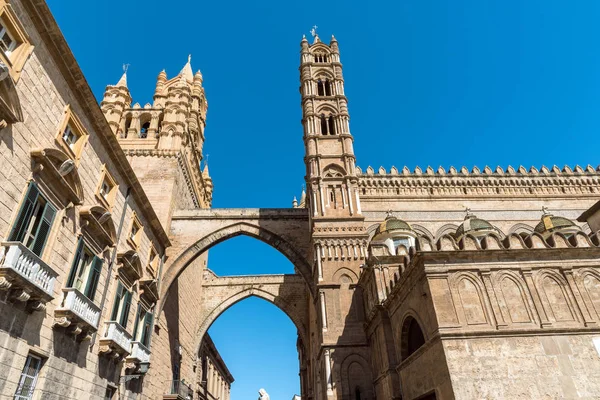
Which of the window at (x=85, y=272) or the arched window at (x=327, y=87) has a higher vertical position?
the arched window at (x=327, y=87)

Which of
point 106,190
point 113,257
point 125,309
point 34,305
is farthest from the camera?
point 125,309

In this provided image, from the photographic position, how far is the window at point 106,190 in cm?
1239

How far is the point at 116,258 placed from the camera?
527 inches

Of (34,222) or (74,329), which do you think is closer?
(34,222)

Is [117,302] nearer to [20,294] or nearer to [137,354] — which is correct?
[137,354]

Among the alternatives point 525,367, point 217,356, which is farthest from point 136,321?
point 217,356

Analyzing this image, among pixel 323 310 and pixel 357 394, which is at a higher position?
pixel 323 310

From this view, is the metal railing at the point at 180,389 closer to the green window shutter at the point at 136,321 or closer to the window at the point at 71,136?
the green window shutter at the point at 136,321

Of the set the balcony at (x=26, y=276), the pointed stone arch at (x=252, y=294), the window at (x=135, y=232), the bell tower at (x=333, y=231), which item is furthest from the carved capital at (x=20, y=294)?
the pointed stone arch at (x=252, y=294)

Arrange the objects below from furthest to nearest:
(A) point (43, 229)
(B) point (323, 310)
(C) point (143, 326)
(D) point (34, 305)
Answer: (B) point (323, 310) < (C) point (143, 326) < (A) point (43, 229) < (D) point (34, 305)

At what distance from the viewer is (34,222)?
8969mm

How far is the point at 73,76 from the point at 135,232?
704 cm

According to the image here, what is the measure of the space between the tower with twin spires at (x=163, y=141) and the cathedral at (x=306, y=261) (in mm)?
161

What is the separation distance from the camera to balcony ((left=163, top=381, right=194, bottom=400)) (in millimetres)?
19922
